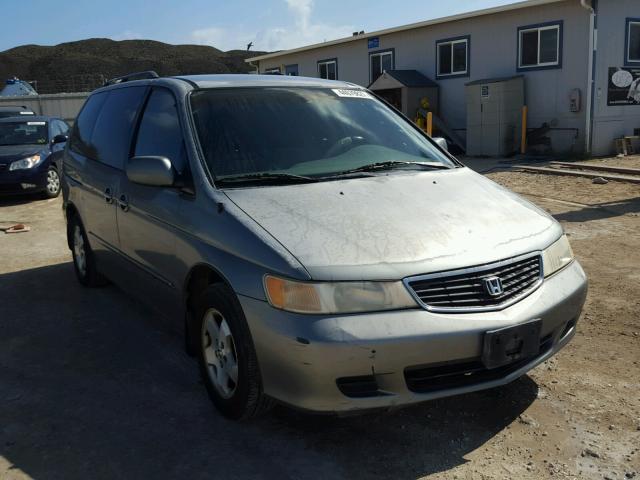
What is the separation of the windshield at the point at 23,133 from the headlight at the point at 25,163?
89 centimetres

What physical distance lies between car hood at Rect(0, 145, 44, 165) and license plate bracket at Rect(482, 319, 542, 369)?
10412mm

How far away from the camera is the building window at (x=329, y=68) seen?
23578 millimetres

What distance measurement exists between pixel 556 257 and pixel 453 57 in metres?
16.5

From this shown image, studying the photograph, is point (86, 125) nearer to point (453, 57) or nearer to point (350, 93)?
point (350, 93)

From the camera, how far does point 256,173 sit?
351 cm

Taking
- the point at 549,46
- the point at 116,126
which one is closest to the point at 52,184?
the point at 116,126

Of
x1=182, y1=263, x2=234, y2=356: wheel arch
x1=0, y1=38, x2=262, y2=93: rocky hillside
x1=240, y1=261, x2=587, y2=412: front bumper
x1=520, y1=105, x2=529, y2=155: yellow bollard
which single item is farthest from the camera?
x1=0, y1=38, x2=262, y2=93: rocky hillside

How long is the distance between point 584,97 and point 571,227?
8.83m

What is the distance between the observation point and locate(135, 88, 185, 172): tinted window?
146 inches

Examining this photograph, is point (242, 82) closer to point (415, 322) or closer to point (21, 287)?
point (415, 322)

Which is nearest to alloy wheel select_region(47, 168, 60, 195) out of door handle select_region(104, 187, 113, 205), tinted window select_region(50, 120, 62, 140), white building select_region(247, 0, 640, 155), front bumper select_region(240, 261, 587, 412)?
tinted window select_region(50, 120, 62, 140)

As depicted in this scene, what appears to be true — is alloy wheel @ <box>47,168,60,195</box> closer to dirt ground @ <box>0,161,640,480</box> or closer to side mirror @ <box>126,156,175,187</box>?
dirt ground @ <box>0,161,640,480</box>

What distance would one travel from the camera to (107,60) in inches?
2719

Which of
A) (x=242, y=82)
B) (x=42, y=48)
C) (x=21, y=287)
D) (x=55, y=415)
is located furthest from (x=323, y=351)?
(x=42, y=48)
